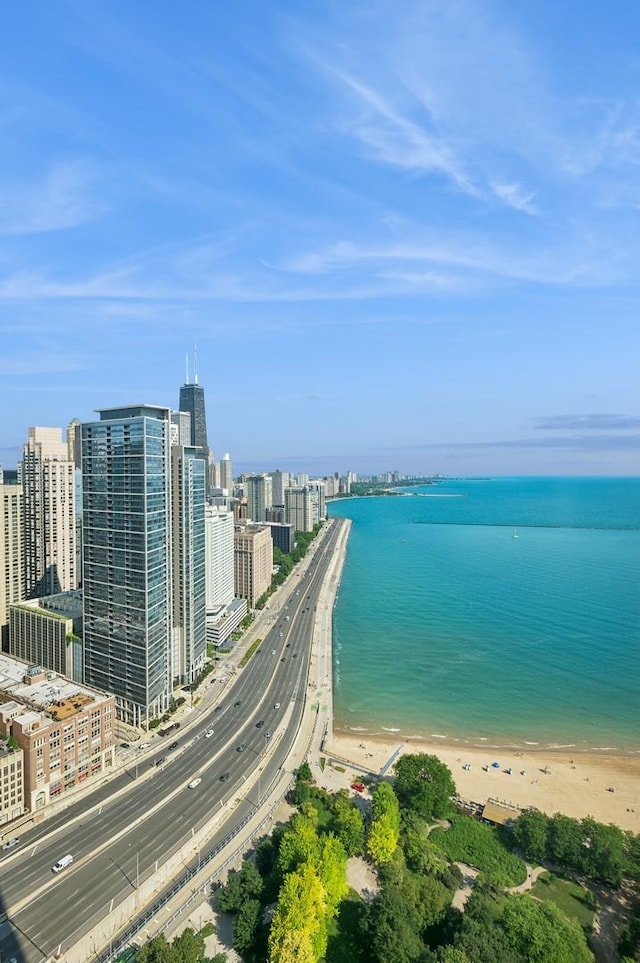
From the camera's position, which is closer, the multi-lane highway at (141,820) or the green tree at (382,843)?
the multi-lane highway at (141,820)

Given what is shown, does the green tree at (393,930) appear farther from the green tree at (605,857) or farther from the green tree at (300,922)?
the green tree at (605,857)

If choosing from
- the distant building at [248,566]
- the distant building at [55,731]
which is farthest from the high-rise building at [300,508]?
the distant building at [55,731]

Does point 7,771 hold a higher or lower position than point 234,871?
higher

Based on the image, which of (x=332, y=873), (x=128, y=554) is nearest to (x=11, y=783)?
(x=128, y=554)

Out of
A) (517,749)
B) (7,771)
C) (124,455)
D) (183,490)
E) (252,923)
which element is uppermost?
(124,455)

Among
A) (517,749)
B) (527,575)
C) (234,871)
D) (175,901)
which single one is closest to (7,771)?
(175,901)

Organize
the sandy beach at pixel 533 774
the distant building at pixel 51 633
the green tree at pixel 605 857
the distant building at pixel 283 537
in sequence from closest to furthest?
the green tree at pixel 605 857
the sandy beach at pixel 533 774
the distant building at pixel 51 633
the distant building at pixel 283 537

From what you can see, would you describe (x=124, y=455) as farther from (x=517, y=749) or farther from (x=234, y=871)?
(x=517, y=749)
